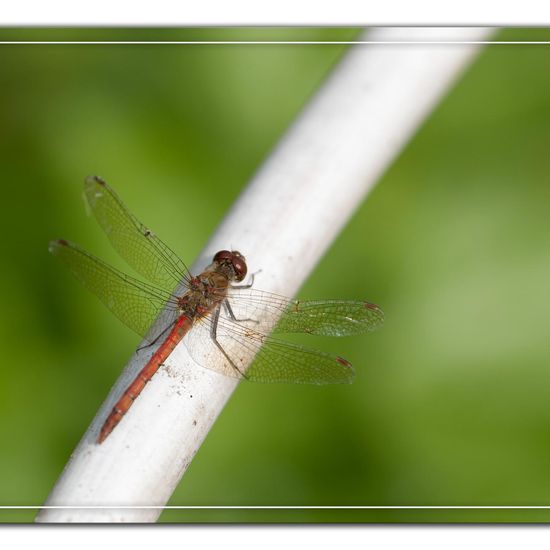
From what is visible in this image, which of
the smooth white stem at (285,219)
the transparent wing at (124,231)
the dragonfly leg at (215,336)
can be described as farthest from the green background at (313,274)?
the smooth white stem at (285,219)

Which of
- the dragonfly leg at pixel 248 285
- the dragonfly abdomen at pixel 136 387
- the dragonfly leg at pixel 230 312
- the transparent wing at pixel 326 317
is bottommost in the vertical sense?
the dragonfly abdomen at pixel 136 387

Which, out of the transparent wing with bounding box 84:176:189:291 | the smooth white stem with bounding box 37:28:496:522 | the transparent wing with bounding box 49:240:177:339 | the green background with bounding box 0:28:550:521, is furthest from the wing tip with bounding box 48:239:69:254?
the smooth white stem with bounding box 37:28:496:522

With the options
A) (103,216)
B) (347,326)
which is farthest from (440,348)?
(103,216)

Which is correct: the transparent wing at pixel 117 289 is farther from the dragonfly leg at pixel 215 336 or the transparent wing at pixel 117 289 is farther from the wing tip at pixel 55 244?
the dragonfly leg at pixel 215 336

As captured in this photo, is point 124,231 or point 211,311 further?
point 124,231

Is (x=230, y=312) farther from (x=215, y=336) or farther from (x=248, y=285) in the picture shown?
(x=248, y=285)

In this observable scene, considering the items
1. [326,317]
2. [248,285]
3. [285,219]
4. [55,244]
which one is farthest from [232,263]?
[55,244]

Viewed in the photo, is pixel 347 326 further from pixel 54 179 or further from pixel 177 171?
pixel 54 179
